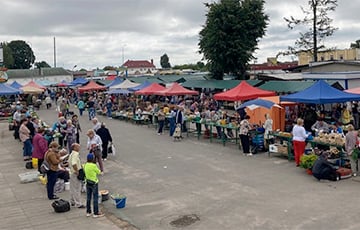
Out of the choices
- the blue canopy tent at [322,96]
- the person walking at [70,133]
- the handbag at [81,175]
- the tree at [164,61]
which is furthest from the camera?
the tree at [164,61]

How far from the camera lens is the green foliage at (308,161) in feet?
41.2

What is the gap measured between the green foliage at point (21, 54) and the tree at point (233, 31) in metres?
90.0

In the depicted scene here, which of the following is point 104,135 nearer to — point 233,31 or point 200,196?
point 200,196

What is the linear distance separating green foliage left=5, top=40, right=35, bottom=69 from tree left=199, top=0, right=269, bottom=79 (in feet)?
295

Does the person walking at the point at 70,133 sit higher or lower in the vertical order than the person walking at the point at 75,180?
higher

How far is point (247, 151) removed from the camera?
629 inches

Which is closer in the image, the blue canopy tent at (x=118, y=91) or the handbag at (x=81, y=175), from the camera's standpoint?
the handbag at (x=81, y=175)

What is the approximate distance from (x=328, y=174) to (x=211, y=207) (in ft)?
12.5

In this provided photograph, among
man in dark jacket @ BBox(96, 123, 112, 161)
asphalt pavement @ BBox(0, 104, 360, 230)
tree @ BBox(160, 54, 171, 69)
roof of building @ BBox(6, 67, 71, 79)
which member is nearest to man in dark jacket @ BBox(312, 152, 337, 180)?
asphalt pavement @ BBox(0, 104, 360, 230)

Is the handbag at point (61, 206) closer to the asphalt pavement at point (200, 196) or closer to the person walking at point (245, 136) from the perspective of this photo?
the asphalt pavement at point (200, 196)

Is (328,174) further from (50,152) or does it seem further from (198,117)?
(198,117)

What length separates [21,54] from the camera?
387 feet

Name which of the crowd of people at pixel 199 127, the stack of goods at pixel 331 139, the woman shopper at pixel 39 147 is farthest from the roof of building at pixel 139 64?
the stack of goods at pixel 331 139

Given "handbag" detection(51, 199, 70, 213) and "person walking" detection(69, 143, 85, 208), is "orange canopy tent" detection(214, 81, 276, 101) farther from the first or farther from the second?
"handbag" detection(51, 199, 70, 213)
